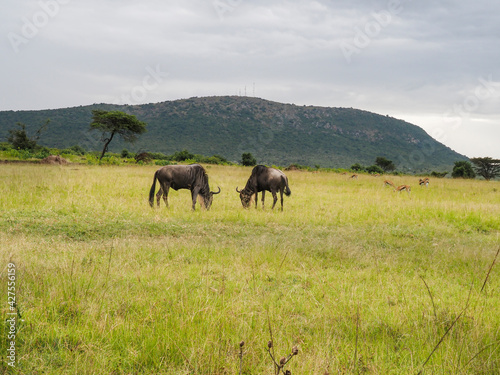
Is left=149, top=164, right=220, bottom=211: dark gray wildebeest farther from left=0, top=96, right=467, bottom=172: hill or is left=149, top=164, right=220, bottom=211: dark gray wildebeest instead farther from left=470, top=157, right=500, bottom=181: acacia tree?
left=0, top=96, right=467, bottom=172: hill

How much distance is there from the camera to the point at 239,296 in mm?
4414

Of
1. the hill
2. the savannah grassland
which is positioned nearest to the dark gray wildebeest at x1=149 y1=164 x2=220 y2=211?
the savannah grassland

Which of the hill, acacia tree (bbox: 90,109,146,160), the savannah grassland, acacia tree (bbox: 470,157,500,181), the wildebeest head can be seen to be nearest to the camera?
the savannah grassland

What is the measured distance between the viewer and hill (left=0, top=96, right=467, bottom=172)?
10169cm

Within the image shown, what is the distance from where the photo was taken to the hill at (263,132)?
10169cm

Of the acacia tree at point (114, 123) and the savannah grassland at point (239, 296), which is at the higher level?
the acacia tree at point (114, 123)

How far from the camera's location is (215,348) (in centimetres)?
315

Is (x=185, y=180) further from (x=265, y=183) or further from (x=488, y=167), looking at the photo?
Result: (x=488, y=167)

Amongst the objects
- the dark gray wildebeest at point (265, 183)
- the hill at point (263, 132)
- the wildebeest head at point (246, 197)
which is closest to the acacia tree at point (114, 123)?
the wildebeest head at point (246, 197)

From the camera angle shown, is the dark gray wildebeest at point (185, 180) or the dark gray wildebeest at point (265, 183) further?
the dark gray wildebeest at point (265, 183)

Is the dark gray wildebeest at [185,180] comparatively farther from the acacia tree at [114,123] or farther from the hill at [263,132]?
the hill at [263,132]

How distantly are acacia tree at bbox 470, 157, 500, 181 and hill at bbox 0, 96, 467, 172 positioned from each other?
4364 cm

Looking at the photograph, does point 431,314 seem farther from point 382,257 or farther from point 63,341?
point 63,341

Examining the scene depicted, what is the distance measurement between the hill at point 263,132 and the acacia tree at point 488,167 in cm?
4364
